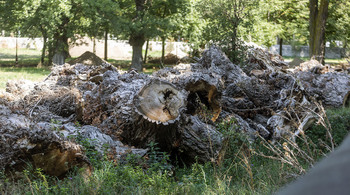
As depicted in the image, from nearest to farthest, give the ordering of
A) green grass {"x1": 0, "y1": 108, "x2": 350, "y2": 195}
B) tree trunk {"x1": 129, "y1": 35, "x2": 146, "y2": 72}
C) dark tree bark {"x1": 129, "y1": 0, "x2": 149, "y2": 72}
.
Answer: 1. green grass {"x1": 0, "y1": 108, "x2": 350, "y2": 195}
2. dark tree bark {"x1": 129, "y1": 0, "x2": 149, "y2": 72}
3. tree trunk {"x1": 129, "y1": 35, "x2": 146, "y2": 72}

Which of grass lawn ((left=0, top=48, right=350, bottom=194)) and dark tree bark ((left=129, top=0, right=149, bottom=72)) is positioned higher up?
dark tree bark ((left=129, top=0, right=149, bottom=72))

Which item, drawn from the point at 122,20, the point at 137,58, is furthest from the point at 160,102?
the point at 137,58

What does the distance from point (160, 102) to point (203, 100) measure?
206cm

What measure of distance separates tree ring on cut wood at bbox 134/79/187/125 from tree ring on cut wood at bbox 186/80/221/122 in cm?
129

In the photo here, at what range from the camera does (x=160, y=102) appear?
6730 millimetres

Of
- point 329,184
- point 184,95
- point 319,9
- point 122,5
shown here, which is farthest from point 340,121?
point 122,5

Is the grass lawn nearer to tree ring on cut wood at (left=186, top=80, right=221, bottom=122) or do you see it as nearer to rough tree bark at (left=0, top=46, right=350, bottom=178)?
rough tree bark at (left=0, top=46, right=350, bottom=178)

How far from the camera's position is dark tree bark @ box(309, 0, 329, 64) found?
23859 mm

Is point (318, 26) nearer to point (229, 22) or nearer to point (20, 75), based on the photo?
point (229, 22)

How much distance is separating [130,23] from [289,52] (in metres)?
43.5

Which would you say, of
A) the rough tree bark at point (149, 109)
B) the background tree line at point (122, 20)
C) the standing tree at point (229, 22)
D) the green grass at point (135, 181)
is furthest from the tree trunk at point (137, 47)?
the green grass at point (135, 181)

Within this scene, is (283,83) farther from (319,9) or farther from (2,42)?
(2,42)

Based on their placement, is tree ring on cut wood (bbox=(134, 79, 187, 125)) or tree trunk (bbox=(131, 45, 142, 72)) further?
tree trunk (bbox=(131, 45, 142, 72))

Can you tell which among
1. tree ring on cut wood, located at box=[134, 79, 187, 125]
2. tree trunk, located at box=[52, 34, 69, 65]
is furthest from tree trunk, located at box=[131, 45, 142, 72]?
tree ring on cut wood, located at box=[134, 79, 187, 125]
